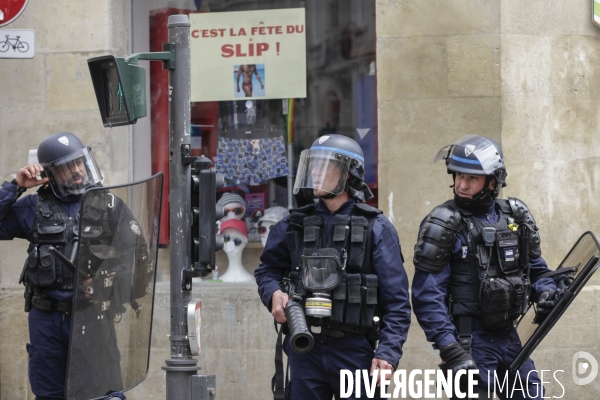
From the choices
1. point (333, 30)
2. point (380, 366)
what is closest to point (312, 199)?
point (333, 30)

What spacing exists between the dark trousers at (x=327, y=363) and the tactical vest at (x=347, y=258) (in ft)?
0.26

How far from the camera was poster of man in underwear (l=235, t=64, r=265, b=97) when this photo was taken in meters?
7.58

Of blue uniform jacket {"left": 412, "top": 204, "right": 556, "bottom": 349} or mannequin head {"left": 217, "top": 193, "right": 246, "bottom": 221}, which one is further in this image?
mannequin head {"left": 217, "top": 193, "right": 246, "bottom": 221}

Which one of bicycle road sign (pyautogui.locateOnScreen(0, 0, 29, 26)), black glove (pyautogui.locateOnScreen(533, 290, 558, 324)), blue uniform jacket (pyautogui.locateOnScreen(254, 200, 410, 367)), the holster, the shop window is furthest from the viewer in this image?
the shop window

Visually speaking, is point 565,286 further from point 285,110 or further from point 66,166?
point 285,110

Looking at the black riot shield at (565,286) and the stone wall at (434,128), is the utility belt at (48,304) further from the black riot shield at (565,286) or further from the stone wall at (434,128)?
the black riot shield at (565,286)

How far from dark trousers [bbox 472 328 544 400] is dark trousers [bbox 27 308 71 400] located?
2354 millimetres

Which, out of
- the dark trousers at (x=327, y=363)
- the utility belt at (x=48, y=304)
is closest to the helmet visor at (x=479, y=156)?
the dark trousers at (x=327, y=363)

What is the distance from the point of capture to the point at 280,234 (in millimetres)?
4848

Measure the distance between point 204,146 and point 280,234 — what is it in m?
3.01

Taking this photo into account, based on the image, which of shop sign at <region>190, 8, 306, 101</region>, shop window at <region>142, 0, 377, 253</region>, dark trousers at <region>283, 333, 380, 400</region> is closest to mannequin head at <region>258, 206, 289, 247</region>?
shop window at <region>142, 0, 377, 253</region>

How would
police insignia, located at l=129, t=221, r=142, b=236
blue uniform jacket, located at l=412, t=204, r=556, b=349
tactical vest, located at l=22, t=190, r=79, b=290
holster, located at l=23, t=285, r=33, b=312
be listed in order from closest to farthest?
blue uniform jacket, located at l=412, t=204, r=556, b=349 < police insignia, located at l=129, t=221, r=142, b=236 < tactical vest, located at l=22, t=190, r=79, b=290 < holster, located at l=23, t=285, r=33, b=312

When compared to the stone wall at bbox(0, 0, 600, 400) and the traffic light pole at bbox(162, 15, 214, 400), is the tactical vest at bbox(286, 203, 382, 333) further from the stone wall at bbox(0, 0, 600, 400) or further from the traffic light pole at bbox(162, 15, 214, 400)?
the stone wall at bbox(0, 0, 600, 400)

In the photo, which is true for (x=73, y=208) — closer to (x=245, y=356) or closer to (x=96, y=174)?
(x=96, y=174)
